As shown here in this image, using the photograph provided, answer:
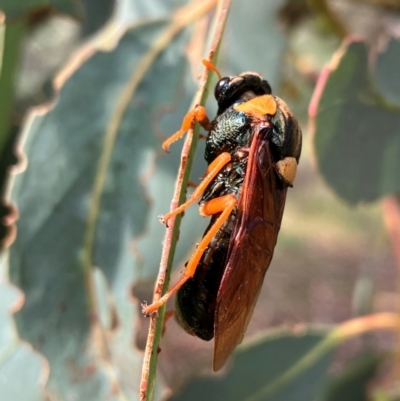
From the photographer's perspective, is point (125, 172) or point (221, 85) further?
point (125, 172)

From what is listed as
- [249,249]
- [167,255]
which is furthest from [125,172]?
[167,255]

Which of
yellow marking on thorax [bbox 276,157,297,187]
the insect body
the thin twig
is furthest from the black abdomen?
the thin twig

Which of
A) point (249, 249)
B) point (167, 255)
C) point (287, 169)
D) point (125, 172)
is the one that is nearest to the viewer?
point (167, 255)

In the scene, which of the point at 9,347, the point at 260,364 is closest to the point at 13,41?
the point at 9,347

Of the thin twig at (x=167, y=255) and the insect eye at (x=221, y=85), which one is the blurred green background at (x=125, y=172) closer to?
the insect eye at (x=221, y=85)

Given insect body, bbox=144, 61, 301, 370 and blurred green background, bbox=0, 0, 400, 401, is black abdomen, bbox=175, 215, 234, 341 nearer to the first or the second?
insect body, bbox=144, 61, 301, 370

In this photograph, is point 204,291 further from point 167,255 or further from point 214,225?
point 167,255

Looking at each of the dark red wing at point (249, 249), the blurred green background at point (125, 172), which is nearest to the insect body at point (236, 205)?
the dark red wing at point (249, 249)
